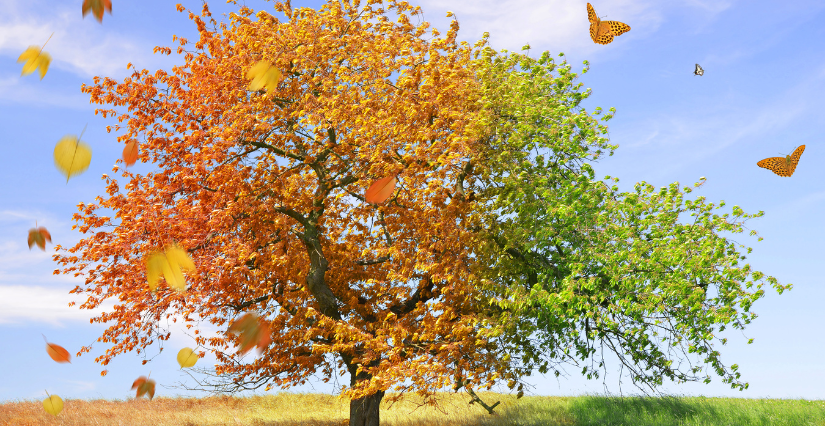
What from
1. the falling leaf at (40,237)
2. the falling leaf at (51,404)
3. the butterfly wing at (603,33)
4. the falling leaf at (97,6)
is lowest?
the falling leaf at (51,404)

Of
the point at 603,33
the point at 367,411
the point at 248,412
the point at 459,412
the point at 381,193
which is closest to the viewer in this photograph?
the point at 381,193

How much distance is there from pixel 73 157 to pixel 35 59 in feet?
5.23

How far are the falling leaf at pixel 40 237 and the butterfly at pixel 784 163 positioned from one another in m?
13.3

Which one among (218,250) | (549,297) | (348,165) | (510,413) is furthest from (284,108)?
(510,413)

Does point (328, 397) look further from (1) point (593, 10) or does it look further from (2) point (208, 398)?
(1) point (593, 10)

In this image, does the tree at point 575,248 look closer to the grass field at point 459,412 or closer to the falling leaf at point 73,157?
the grass field at point 459,412

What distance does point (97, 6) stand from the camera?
18.0 feet

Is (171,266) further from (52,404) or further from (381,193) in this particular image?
(381,193)

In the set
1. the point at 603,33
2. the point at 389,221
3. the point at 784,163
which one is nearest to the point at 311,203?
the point at 389,221

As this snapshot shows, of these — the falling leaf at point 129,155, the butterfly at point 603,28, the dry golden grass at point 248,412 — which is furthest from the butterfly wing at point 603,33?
the dry golden grass at point 248,412

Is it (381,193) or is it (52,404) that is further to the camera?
(381,193)

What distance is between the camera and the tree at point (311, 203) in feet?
41.3

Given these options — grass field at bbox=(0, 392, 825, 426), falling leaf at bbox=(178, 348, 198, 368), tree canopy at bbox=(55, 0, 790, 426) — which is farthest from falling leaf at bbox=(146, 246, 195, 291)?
grass field at bbox=(0, 392, 825, 426)

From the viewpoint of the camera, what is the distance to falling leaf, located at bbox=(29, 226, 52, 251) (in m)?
6.58
